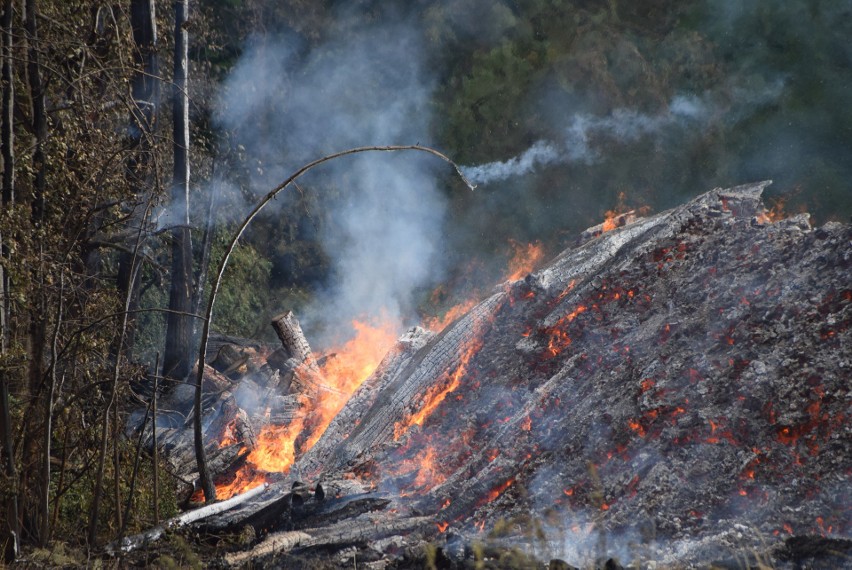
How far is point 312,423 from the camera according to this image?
34.2ft

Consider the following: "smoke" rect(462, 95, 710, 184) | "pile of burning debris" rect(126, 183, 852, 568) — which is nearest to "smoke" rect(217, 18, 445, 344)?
"smoke" rect(462, 95, 710, 184)

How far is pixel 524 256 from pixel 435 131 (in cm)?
330

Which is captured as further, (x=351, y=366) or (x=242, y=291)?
(x=242, y=291)

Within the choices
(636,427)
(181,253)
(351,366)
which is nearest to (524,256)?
(351,366)

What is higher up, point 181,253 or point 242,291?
point 242,291

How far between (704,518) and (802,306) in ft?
7.12

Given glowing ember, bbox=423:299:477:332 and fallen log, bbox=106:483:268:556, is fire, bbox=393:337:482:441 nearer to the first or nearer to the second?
fallen log, bbox=106:483:268:556

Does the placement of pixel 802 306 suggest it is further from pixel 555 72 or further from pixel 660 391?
pixel 555 72

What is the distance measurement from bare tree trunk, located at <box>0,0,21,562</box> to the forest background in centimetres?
407

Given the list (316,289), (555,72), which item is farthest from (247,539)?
(555,72)

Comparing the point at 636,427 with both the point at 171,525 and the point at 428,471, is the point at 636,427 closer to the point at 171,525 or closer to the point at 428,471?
the point at 428,471

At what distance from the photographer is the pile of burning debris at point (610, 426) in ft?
18.4

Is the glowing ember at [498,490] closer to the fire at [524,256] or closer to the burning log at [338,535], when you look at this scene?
the burning log at [338,535]

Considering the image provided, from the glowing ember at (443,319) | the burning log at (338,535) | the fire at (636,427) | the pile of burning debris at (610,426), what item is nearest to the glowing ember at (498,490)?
the pile of burning debris at (610,426)
